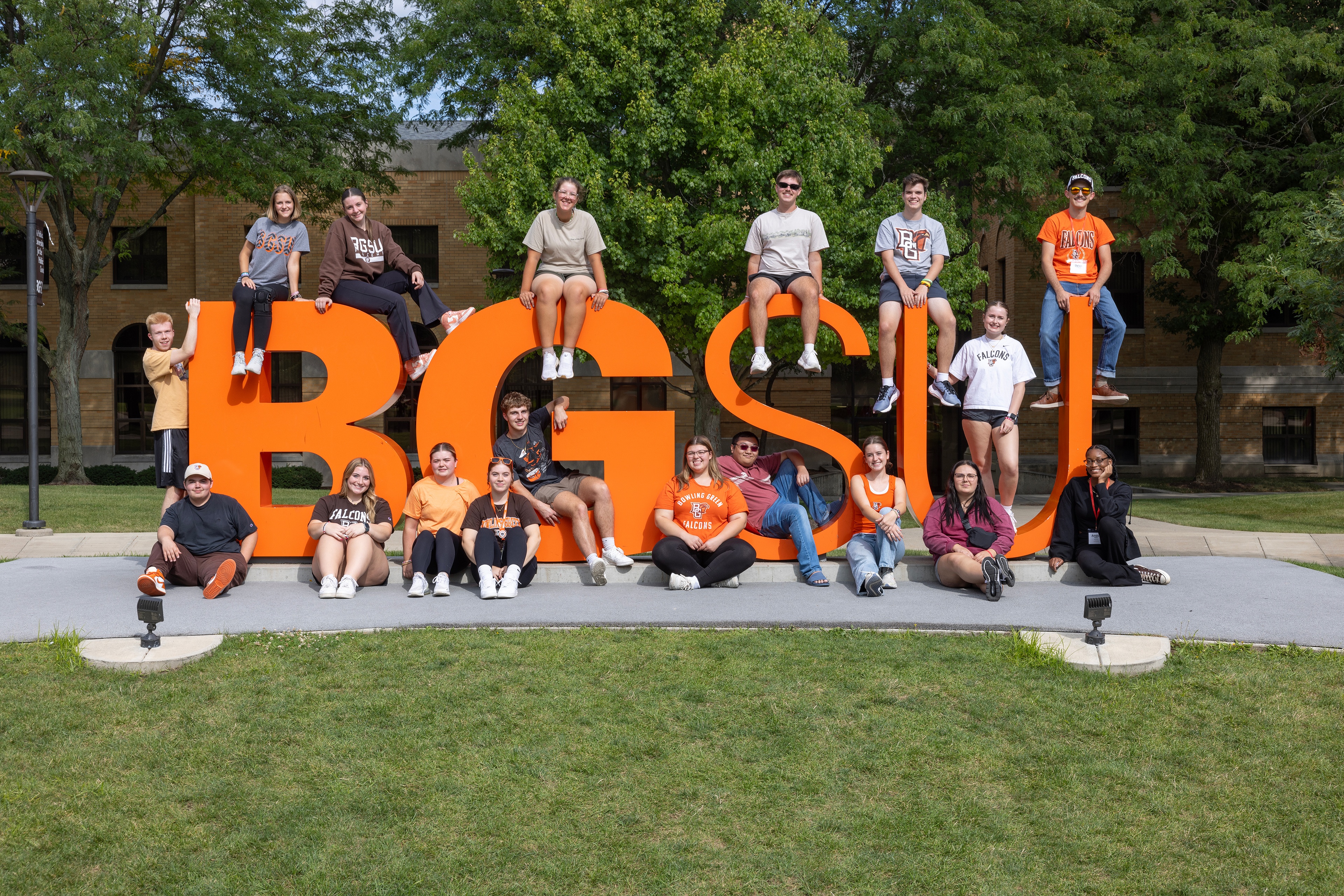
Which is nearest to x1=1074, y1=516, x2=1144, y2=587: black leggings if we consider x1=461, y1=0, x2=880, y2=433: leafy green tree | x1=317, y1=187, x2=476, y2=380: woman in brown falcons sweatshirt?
x1=317, y1=187, x2=476, y2=380: woman in brown falcons sweatshirt

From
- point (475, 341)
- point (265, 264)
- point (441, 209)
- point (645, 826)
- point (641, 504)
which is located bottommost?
point (645, 826)

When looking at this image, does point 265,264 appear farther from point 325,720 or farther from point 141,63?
point 141,63

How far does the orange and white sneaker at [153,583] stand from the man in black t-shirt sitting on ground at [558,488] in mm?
2885

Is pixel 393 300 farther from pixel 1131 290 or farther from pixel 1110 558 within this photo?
pixel 1131 290

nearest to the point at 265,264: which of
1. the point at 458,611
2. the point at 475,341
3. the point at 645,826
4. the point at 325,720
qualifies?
the point at 475,341

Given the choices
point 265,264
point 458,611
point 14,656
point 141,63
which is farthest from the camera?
point 141,63

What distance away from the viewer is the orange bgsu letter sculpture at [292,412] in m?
9.84

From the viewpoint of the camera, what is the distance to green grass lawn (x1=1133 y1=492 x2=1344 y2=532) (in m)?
17.0

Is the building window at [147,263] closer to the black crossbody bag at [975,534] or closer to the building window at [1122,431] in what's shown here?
the building window at [1122,431]

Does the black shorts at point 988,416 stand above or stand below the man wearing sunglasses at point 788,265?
below

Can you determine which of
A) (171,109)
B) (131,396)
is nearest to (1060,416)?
(171,109)

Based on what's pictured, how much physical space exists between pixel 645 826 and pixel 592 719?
1121mm

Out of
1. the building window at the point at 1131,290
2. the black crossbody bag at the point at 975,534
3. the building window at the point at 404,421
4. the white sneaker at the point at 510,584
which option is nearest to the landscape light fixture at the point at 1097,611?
Answer: the black crossbody bag at the point at 975,534

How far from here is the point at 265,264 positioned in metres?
9.74
